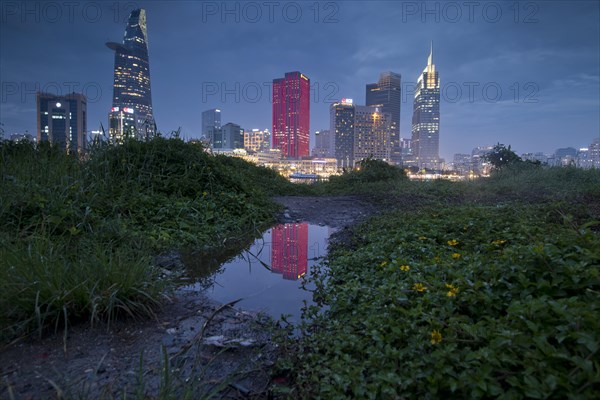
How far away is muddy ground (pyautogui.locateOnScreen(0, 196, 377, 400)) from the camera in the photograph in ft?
5.89

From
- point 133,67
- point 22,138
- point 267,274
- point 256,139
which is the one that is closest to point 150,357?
point 267,274

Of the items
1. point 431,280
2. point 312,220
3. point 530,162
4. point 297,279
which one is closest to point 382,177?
point 530,162

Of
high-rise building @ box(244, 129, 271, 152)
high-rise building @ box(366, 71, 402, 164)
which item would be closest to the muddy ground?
high-rise building @ box(244, 129, 271, 152)

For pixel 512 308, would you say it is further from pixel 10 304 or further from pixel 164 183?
pixel 164 183

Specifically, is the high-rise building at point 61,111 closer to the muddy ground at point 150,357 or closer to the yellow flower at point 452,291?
the muddy ground at point 150,357

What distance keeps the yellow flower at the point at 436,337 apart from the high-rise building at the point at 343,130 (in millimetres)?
72180

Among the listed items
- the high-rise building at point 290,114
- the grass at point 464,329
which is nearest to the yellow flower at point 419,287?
the grass at point 464,329

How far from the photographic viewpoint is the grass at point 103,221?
7.98ft

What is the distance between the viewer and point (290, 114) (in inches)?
3669

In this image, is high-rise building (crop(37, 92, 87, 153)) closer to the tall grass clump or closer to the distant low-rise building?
the distant low-rise building

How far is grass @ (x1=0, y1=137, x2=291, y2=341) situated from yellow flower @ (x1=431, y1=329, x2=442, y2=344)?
6.75 feet

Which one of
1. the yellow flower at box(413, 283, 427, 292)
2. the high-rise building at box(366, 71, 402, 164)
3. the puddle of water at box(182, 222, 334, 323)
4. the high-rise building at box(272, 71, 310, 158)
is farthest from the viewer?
the high-rise building at box(366, 71, 402, 164)

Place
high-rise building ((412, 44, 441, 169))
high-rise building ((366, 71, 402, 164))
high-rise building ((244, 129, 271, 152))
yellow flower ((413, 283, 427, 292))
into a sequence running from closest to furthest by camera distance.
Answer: yellow flower ((413, 283, 427, 292)) < high-rise building ((244, 129, 271, 152)) < high-rise building ((412, 44, 441, 169)) < high-rise building ((366, 71, 402, 164))

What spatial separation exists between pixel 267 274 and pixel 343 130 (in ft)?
247
